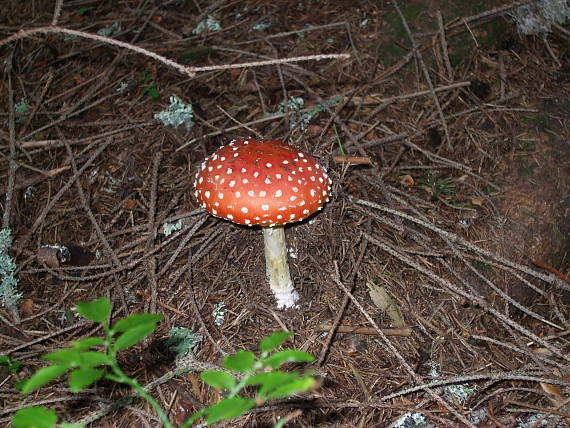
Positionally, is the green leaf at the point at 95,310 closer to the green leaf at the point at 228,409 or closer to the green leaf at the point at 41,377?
the green leaf at the point at 41,377

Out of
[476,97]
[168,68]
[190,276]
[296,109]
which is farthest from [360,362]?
[168,68]

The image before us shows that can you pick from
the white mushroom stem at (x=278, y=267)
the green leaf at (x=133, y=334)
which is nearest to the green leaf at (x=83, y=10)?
the white mushroom stem at (x=278, y=267)

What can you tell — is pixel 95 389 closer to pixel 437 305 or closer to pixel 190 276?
pixel 190 276

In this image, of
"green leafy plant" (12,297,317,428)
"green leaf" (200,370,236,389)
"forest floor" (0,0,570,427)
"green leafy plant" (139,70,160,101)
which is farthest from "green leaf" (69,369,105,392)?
"green leafy plant" (139,70,160,101)

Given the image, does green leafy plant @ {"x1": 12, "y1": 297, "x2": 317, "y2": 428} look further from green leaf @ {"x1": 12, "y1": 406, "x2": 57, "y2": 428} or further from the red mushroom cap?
the red mushroom cap

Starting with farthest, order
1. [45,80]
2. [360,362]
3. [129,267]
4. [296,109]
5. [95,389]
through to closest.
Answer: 1. [45,80]
2. [296,109]
3. [129,267]
4. [360,362]
5. [95,389]

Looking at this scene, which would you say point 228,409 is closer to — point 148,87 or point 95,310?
point 95,310
